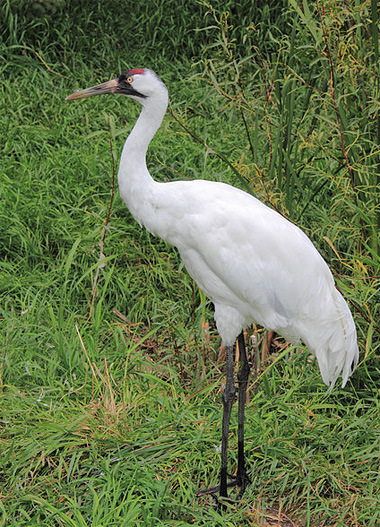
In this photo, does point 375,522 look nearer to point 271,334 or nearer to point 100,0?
point 271,334

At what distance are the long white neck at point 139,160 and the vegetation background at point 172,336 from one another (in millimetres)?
549

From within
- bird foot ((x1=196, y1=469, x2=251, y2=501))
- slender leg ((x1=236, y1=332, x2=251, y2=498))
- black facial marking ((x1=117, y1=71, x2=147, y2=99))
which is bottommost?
bird foot ((x1=196, y1=469, x2=251, y2=501))

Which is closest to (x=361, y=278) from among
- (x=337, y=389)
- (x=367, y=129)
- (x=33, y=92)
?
(x=337, y=389)

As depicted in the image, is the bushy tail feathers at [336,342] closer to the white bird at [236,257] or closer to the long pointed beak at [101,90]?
the white bird at [236,257]

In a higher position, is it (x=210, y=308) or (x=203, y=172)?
(x=203, y=172)

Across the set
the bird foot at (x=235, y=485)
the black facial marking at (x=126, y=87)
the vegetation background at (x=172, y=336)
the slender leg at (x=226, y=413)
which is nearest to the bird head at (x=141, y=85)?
the black facial marking at (x=126, y=87)

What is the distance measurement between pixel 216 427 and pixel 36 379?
1.01 metres

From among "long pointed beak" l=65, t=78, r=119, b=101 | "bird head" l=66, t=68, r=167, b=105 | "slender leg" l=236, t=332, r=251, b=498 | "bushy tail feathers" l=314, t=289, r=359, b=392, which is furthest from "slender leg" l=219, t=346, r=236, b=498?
"long pointed beak" l=65, t=78, r=119, b=101

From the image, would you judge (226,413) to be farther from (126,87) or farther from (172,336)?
(126,87)

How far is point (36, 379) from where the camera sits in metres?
4.23

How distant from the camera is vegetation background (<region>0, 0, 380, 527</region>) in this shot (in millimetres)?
3596

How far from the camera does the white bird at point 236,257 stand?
3.50 m

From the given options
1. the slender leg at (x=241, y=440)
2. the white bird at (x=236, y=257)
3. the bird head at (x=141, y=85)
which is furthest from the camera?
the slender leg at (x=241, y=440)

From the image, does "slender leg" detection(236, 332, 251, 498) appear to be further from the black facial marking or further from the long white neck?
the black facial marking
